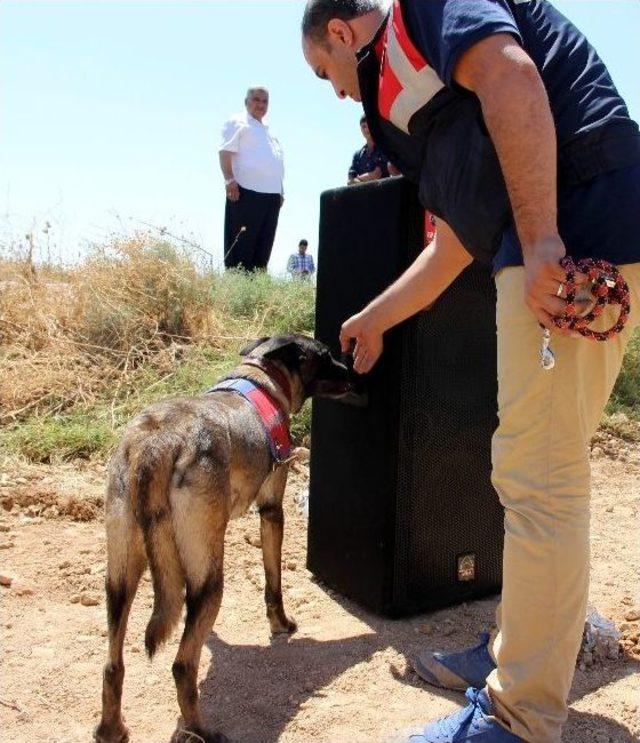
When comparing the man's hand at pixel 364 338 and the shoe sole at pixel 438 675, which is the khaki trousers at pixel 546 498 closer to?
the shoe sole at pixel 438 675

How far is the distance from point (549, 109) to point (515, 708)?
59.3 inches

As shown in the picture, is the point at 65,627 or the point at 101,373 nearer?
the point at 65,627

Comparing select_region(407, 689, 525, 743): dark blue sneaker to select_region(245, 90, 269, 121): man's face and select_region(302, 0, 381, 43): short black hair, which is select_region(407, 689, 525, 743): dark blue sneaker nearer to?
select_region(302, 0, 381, 43): short black hair

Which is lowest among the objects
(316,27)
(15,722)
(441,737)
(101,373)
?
(15,722)

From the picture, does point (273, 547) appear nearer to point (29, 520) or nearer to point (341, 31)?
point (29, 520)

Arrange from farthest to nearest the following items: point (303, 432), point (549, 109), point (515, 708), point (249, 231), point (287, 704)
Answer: point (249, 231) < point (303, 432) < point (287, 704) < point (515, 708) < point (549, 109)

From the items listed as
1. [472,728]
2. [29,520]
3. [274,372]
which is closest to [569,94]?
[472,728]

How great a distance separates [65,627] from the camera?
3.17m

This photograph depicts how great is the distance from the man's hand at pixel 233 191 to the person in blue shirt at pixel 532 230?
5.95m

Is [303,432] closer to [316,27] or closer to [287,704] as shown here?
[287,704]

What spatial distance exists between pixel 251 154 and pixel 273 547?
5.58 meters

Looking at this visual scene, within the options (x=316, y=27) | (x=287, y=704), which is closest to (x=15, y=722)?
(x=287, y=704)

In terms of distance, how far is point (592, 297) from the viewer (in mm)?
1777

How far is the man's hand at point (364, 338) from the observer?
2973 millimetres
